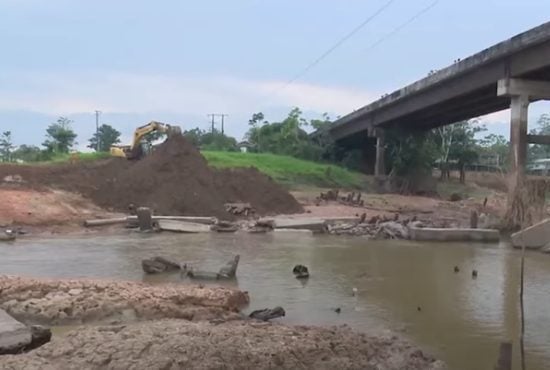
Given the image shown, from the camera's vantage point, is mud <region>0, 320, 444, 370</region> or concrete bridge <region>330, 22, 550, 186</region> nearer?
mud <region>0, 320, 444, 370</region>

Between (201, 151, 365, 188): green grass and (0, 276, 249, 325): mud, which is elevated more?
(201, 151, 365, 188): green grass

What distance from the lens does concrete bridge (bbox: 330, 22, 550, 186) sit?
28.6m

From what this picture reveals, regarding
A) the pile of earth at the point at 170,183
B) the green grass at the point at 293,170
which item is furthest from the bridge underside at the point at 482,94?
the pile of earth at the point at 170,183

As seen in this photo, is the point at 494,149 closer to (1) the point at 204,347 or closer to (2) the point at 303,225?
(2) the point at 303,225

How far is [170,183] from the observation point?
1212 inches

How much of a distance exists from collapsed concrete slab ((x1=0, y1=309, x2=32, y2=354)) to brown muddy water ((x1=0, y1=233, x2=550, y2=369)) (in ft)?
13.0

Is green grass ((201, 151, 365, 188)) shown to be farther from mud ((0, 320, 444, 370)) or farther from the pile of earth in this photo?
mud ((0, 320, 444, 370))

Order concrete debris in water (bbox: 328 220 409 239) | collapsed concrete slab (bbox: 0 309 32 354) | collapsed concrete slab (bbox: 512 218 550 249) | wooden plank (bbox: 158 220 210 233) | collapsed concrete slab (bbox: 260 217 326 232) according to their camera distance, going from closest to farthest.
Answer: collapsed concrete slab (bbox: 0 309 32 354) → collapsed concrete slab (bbox: 512 218 550 249) → concrete debris in water (bbox: 328 220 409 239) → wooden plank (bbox: 158 220 210 233) → collapsed concrete slab (bbox: 260 217 326 232)

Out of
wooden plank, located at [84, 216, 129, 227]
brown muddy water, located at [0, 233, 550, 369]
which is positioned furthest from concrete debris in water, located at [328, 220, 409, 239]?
wooden plank, located at [84, 216, 129, 227]

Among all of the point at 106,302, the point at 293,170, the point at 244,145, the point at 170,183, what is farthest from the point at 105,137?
the point at 106,302

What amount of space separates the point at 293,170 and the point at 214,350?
46.5m

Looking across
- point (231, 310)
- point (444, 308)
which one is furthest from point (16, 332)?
point (444, 308)

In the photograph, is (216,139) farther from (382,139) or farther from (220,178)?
(220,178)

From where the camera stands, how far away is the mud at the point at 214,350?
619 cm
